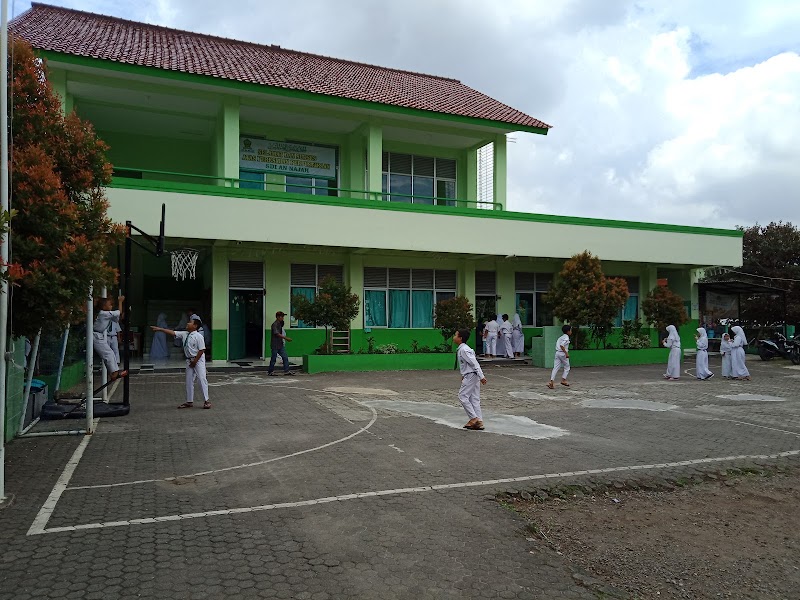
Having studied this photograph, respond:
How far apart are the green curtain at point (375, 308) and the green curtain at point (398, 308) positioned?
0.90ft

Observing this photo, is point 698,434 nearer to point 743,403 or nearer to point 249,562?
point 743,403

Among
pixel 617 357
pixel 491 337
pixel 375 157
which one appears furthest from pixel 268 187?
pixel 617 357

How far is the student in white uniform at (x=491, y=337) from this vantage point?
2212cm

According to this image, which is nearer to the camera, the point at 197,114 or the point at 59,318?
the point at 59,318

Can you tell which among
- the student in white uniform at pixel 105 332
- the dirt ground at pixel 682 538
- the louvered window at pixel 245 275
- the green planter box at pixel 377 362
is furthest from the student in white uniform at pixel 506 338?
the dirt ground at pixel 682 538

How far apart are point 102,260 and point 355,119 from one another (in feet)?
51.3

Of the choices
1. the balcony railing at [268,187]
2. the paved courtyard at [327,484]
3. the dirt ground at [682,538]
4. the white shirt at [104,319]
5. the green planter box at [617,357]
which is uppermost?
the balcony railing at [268,187]

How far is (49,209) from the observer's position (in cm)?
653

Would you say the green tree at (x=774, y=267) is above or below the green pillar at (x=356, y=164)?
below

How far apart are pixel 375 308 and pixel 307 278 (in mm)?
2603

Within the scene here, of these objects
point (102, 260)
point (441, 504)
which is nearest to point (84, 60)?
point (102, 260)

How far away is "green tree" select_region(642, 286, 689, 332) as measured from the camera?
2217 cm

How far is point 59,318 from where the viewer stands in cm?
677

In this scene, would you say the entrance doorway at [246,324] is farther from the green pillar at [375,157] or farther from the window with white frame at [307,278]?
the green pillar at [375,157]
